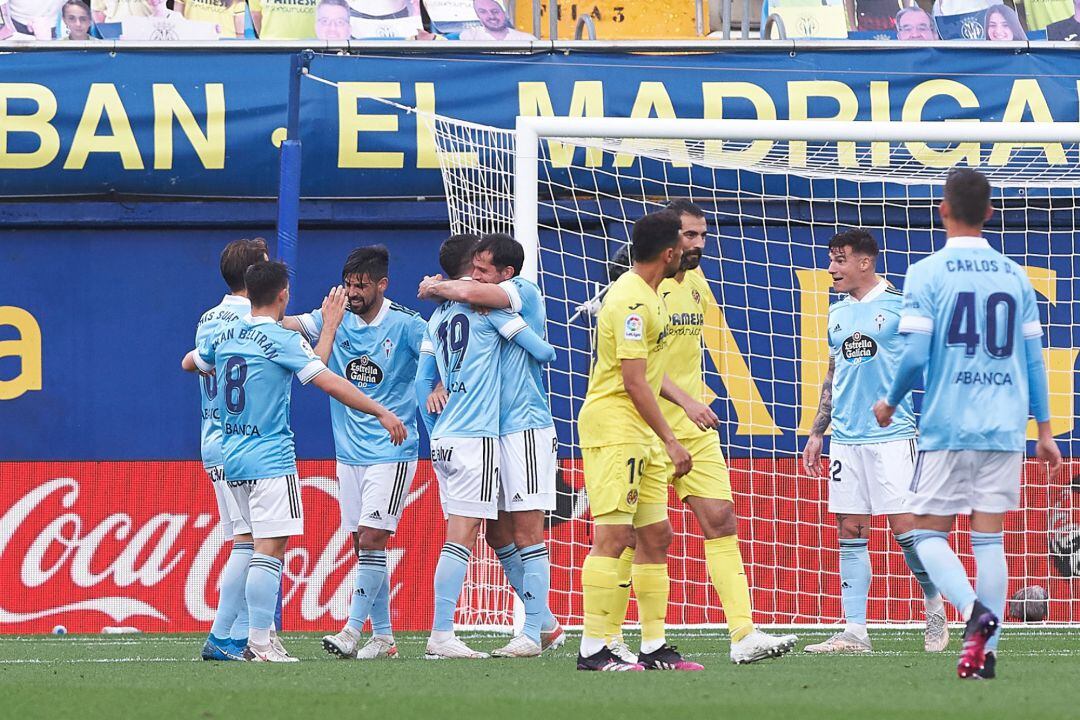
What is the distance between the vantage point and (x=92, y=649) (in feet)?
30.0

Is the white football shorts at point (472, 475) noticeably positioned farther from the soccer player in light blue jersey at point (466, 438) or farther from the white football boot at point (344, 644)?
the white football boot at point (344, 644)

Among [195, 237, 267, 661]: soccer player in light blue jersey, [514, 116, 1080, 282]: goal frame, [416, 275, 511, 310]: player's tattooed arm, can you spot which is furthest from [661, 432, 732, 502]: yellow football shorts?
[514, 116, 1080, 282]: goal frame

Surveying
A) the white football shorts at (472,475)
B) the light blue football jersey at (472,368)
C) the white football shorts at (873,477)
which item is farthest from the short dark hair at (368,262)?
the white football shorts at (873,477)

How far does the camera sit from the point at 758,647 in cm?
691

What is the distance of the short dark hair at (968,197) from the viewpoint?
20.2ft

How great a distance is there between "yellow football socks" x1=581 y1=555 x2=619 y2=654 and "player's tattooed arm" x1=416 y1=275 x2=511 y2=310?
157 cm

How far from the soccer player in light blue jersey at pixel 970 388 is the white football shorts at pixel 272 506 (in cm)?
285

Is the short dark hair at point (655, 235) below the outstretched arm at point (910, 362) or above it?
above

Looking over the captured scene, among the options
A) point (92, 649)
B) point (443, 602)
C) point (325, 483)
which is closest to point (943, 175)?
point (325, 483)

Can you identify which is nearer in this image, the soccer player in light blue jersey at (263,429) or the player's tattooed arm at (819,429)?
the soccer player in light blue jersey at (263,429)

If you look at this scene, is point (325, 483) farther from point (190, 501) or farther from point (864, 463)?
point (864, 463)

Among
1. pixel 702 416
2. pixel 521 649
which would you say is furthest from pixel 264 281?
pixel 702 416

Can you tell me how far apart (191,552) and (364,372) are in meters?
3.30

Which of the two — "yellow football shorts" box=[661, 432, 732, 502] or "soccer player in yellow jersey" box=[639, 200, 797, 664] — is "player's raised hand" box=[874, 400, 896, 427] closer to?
"soccer player in yellow jersey" box=[639, 200, 797, 664]
